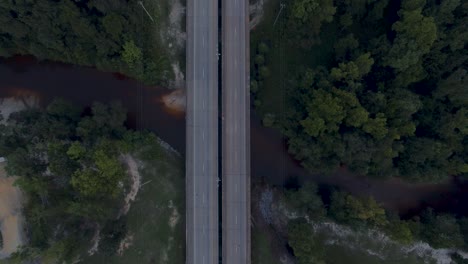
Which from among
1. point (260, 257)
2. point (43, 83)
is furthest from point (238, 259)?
point (43, 83)

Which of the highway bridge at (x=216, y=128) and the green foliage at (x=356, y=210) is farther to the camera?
the highway bridge at (x=216, y=128)

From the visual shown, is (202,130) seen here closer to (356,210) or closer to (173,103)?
(173,103)

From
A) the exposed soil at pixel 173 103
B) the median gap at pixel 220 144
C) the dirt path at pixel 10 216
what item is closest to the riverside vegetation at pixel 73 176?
the dirt path at pixel 10 216

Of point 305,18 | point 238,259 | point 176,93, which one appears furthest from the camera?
point 176,93

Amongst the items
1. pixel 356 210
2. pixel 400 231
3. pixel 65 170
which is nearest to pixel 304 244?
pixel 356 210

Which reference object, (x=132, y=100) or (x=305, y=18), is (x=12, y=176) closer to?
(x=132, y=100)

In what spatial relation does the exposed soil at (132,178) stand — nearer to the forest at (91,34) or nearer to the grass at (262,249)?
the forest at (91,34)
